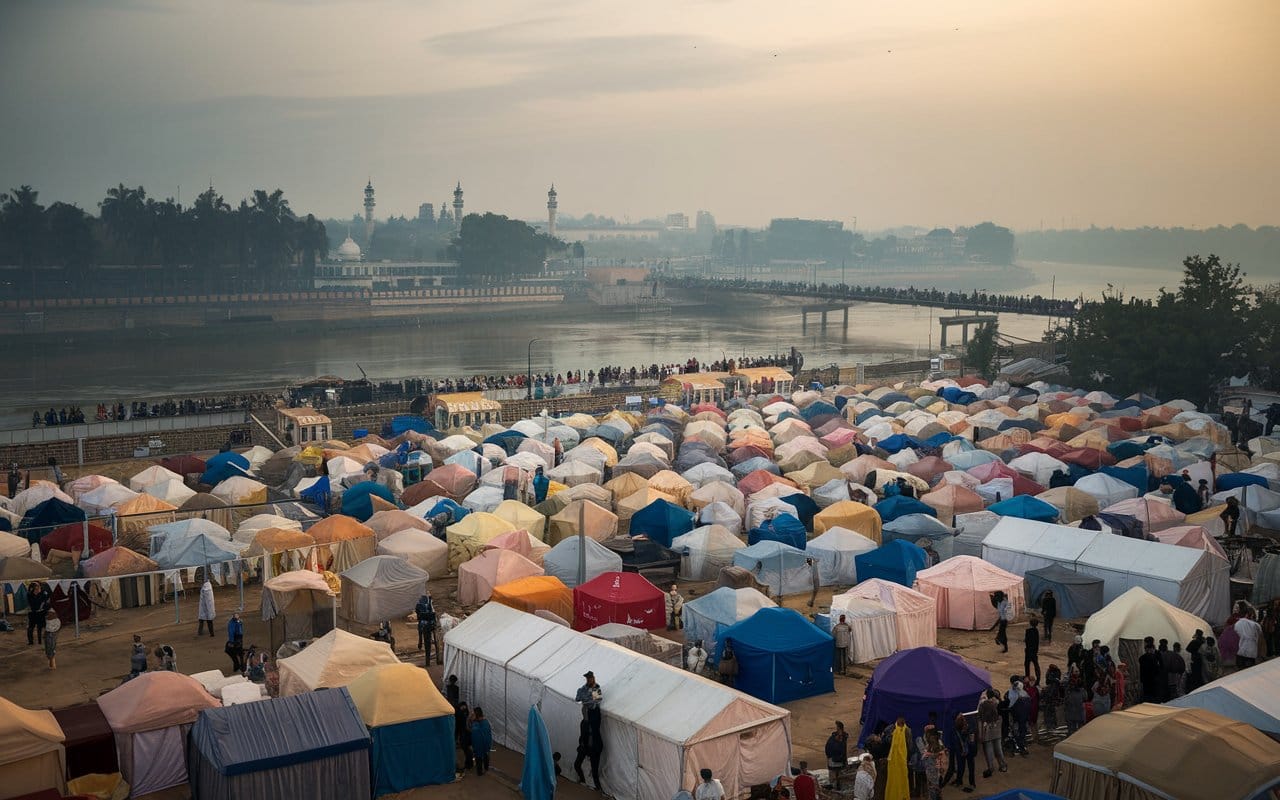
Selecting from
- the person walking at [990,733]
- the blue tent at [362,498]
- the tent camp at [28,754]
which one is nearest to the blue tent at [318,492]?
the blue tent at [362,498]

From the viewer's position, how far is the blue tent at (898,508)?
15.9 m

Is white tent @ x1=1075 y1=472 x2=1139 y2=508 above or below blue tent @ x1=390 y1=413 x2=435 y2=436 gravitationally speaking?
above

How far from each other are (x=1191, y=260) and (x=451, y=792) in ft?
95.9

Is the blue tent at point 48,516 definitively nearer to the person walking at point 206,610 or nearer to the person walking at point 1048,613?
the person walking at point 206,610

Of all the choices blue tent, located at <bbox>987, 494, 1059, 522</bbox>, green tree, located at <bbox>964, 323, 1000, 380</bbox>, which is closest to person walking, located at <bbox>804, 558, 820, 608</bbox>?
blue tent, located at <bbox>987, 494, 1059, 522</bbox>

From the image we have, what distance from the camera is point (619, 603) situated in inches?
467

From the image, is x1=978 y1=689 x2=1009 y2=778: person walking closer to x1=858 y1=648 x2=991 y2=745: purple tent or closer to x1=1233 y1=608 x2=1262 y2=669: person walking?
x1=858 y1=648 x2=991 y2=745: purple tent

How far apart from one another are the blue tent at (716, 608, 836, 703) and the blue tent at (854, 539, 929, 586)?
2.98 metres

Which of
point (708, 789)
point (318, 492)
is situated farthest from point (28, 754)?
point (318, 492)

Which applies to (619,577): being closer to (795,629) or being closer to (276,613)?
(795,629)

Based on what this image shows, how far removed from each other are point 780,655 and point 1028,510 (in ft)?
21.3

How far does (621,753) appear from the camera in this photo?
8.40 m

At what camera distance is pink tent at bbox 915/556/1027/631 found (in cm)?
1229

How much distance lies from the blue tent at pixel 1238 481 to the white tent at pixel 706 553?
739 centimetres
